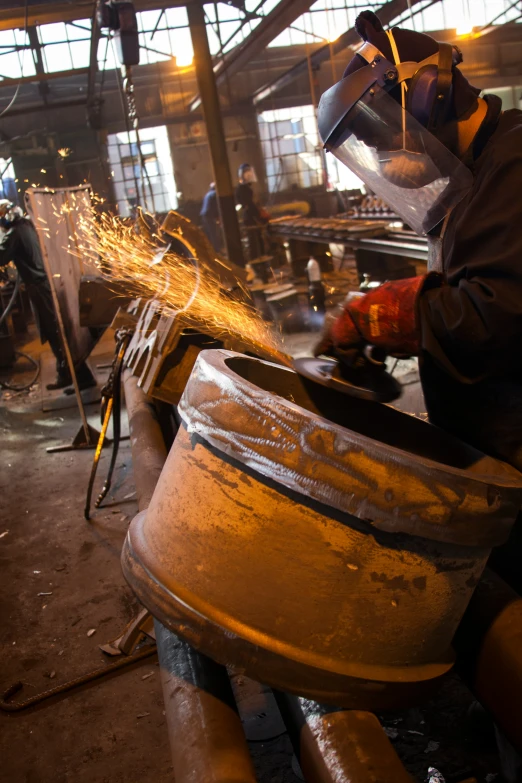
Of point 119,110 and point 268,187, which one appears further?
point 268,187

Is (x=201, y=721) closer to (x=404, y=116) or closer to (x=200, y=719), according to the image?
(x=200, y=719)

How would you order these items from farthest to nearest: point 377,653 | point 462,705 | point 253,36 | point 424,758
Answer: point 253,36, point 462,705, point 424,758, point 377,653

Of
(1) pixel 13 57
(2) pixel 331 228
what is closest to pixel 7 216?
(2) pixel 331 228

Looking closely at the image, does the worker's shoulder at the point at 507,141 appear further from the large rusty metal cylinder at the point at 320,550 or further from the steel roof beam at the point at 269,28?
the steel roof beam at the point at 269,28

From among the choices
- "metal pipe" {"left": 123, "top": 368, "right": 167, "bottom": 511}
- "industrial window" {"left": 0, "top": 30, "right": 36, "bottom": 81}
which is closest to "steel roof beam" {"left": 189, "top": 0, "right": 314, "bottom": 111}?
"industrial window" {"left": 0, "top": 30, "right": 36, "bottom": 81}

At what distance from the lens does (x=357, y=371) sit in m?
1.66

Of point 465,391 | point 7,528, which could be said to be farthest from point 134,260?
point 465,391

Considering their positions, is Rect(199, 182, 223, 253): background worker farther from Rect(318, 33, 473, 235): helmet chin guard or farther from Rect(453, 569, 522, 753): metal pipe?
Rect(453, 569, 522, 753): metal pipe

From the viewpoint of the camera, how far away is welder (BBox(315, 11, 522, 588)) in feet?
4.68

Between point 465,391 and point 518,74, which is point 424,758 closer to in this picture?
point 465,391

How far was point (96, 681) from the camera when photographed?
104 inches

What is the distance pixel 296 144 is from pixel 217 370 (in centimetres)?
1841

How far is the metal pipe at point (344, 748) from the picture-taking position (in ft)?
3.94

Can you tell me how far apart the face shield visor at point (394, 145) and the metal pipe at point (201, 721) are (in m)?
1.23
